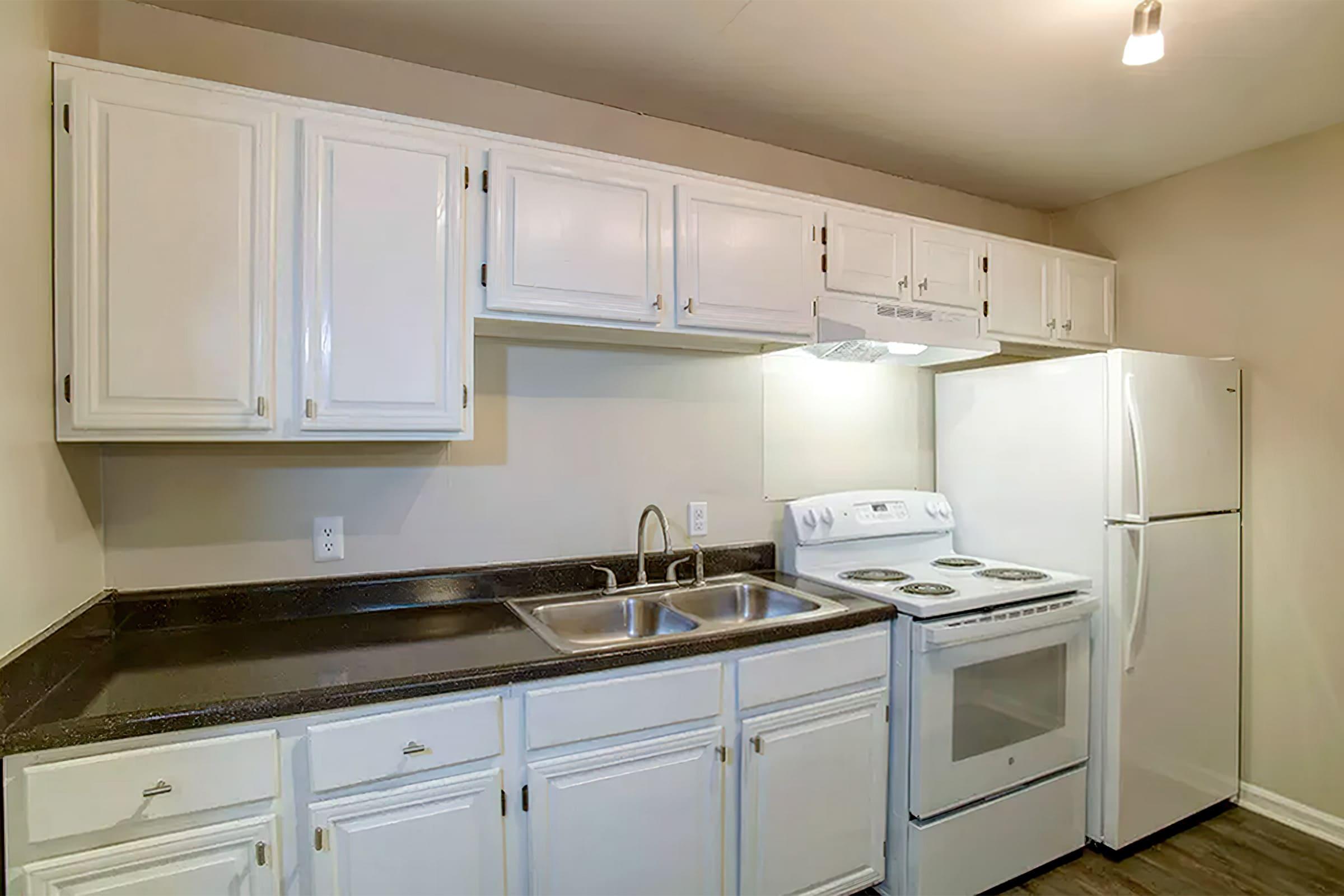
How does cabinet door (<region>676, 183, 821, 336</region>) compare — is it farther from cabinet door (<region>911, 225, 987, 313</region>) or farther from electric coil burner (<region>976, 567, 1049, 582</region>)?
electric coil burner (<region>976, 567, 1049, 582</region>)

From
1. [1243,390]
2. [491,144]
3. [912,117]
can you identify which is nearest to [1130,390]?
[1243,390]

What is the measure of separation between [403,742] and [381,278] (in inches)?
42.5

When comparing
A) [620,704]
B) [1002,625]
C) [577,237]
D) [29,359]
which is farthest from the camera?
[1002,625]

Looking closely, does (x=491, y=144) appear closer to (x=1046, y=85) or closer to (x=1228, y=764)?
(x=1046, y=85)

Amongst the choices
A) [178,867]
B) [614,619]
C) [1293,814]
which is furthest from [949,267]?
[178,867]

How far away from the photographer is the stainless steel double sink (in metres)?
2.02

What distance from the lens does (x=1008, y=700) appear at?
2.27 metres

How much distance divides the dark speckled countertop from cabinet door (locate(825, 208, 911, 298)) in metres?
1.06

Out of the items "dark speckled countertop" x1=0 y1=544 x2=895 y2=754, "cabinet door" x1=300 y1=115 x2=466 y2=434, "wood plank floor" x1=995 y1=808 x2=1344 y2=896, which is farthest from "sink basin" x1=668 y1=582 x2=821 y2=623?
"wood plank floor" x1=995 y1=808 x2=1344 y2=896

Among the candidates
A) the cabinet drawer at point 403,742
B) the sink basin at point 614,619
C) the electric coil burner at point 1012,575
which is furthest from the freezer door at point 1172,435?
the cabinet drawer at point 403,742

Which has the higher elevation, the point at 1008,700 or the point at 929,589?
the point at 929,589

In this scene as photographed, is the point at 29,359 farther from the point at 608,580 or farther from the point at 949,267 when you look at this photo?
the point at 949,267

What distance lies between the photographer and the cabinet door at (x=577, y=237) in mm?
1843

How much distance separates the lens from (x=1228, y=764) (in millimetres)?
2670
